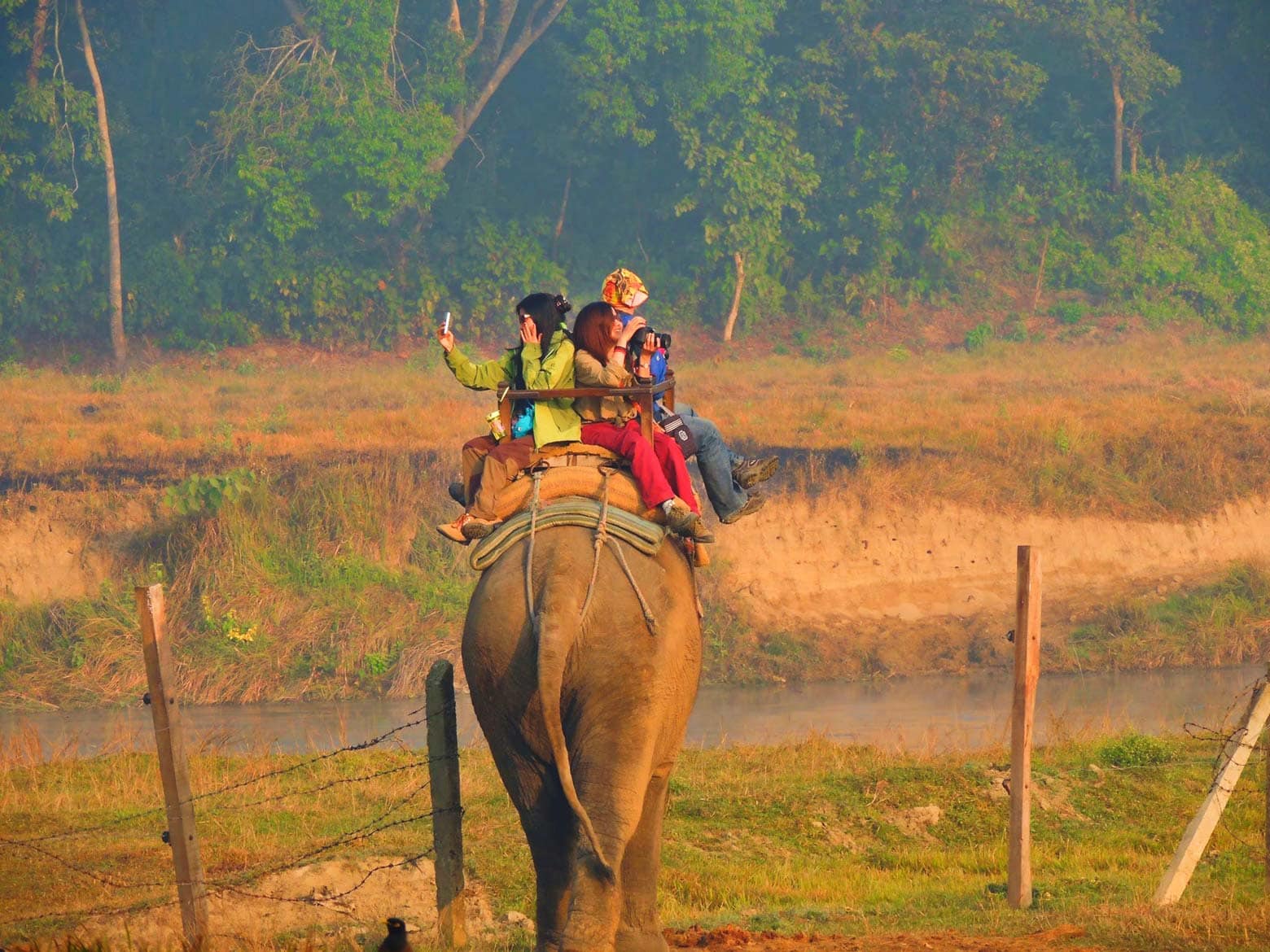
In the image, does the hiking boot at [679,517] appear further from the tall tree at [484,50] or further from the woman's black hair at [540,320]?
the tall tree at [484,50]

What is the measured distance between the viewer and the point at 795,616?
21781 millimetres

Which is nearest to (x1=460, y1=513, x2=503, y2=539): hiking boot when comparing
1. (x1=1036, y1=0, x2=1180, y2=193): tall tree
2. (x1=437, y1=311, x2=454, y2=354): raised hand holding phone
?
(x1=437, y1=311, x2=454, y2=354): raised hand holding phone

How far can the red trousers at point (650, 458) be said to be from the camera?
7727mm

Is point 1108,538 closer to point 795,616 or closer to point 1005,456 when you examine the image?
point 1005,456

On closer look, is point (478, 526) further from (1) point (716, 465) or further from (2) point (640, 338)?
(1) point (716, 465)

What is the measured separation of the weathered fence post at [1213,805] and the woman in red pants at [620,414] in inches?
124

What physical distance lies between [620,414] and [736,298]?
29.9 meters

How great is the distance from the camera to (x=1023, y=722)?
960cm

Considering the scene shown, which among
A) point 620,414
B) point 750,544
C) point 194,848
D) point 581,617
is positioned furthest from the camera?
point 750,544

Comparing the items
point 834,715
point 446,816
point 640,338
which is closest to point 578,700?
point 446,816

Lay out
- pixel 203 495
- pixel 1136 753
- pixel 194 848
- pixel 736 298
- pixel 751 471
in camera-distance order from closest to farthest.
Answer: pixel 194 848
pixel 751 471
pixel 1136 753
pixel 203 495
pixel 736 298

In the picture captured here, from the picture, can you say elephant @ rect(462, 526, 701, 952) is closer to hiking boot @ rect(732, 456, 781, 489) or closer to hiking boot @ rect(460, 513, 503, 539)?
hiking boot @ rect(460, 513, 503, 539)

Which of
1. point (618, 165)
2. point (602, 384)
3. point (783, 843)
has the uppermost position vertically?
point (618, 165)

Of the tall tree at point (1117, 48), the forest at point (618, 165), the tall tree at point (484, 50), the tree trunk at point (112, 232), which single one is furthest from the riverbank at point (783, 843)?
the tall tree at point (1117, 48)
